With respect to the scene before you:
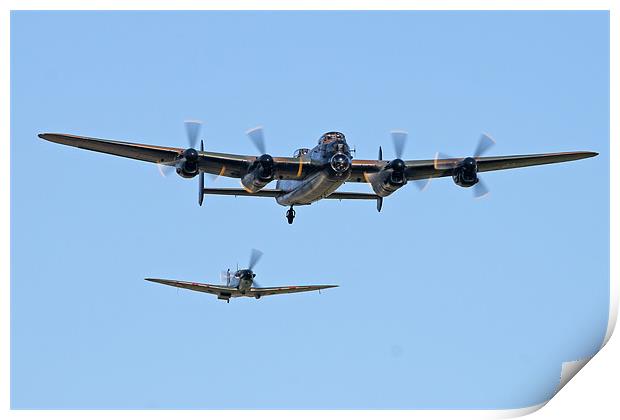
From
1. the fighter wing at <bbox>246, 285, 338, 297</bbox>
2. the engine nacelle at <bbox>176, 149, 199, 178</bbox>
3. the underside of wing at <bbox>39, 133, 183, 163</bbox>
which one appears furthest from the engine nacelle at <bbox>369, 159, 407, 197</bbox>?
the fighter wing at <bbox>246, 285, 338, 297</bbox>

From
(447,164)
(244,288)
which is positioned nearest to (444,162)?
(447,164)

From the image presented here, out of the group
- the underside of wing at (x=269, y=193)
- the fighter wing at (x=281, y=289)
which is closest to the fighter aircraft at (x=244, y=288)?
the fighter wing at (x=281, y=289)

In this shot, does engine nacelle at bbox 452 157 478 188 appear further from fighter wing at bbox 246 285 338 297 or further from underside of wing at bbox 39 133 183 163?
fighter wing at bbox 246 285 338 297

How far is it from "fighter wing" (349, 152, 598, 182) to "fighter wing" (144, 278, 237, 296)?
1221 centimetres

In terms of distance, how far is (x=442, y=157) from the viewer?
3997 cm

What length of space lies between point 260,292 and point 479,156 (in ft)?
51.2

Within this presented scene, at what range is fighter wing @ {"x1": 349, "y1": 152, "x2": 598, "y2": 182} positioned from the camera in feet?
133

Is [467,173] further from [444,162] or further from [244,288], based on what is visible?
[244,288]

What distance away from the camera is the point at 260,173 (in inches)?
1516

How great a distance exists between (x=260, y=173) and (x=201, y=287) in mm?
13921

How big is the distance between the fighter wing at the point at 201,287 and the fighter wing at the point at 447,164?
40.1ft

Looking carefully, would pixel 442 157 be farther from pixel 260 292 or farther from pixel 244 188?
pixel 260 292

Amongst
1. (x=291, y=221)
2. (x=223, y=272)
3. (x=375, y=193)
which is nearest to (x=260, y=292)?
(x=223, y=272)

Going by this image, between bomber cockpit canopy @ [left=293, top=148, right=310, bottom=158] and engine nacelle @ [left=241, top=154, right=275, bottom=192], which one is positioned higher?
bomber cockpit canopy @ [left=293, top=148, right=310, bottom=158]
